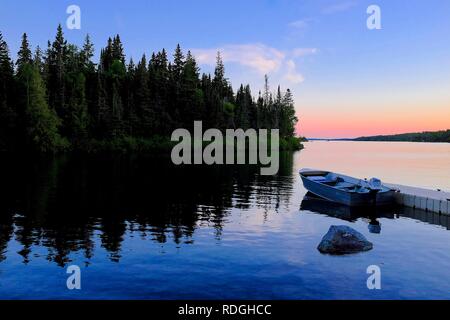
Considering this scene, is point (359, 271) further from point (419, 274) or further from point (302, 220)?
point (302, 220)

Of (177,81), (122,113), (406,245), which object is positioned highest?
(177,81)

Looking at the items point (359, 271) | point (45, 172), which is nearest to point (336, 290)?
point (359, 271)

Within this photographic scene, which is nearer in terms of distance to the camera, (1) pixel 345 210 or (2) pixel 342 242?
(2) pixel 342 242

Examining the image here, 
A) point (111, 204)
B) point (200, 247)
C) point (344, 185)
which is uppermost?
point (344, 185)

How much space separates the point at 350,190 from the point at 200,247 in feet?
76.0

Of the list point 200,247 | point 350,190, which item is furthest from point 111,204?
point 350,190

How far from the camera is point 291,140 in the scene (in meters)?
171

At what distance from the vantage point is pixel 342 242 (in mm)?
22703

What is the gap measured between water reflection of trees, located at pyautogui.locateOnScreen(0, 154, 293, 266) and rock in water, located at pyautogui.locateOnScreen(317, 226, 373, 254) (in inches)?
277

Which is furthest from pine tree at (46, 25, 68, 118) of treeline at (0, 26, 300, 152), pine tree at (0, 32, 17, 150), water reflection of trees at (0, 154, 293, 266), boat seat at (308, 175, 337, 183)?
boat seat at (308, 175, 337, 183)

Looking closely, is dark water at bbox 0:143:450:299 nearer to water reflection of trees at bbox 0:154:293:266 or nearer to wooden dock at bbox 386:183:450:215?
water reflection of trees at bbox 0:154:293:266

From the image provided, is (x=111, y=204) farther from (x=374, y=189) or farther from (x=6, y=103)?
(x=6, y=103)
